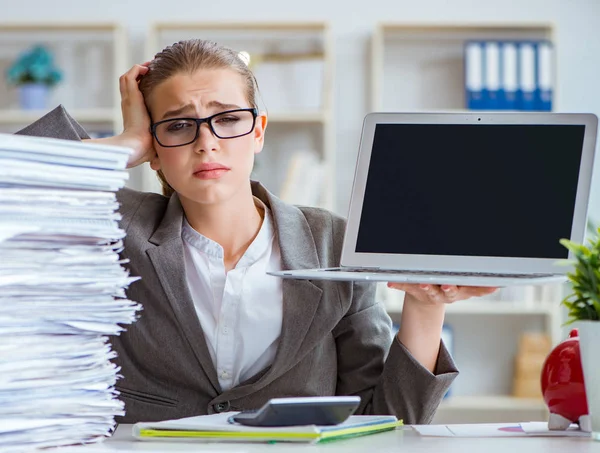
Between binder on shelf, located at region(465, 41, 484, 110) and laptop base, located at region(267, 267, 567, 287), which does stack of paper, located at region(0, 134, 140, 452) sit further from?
binder on shelf, located at region(465, 41, 484, 110)

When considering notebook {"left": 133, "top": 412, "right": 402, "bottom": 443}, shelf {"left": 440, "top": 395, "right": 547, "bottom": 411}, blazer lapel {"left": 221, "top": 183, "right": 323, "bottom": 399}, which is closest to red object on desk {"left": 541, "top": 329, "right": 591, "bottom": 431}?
notebook {"left": 133, "top": 412, "right": 402, "bottom": 443}

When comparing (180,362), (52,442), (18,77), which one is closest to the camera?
(52,442)

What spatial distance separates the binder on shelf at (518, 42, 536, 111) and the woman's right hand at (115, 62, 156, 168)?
2352mm

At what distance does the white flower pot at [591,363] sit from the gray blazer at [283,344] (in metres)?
0.31

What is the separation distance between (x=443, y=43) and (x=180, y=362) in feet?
9.21

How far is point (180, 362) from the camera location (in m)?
1.41

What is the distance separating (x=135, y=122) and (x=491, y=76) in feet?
7.92

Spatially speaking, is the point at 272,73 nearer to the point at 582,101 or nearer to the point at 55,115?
the point at 582,101

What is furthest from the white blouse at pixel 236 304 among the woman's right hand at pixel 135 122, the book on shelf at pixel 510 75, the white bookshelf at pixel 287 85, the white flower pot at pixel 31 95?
the white flower pot at pixel 31 95

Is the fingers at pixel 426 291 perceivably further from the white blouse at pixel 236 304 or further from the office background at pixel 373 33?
the office background at pixel 373 33

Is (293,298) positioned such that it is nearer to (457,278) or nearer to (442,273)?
(442,273)

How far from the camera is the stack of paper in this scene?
0.90 m

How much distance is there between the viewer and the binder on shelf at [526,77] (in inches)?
141

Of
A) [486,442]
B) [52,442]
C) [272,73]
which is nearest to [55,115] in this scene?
[52,442]
